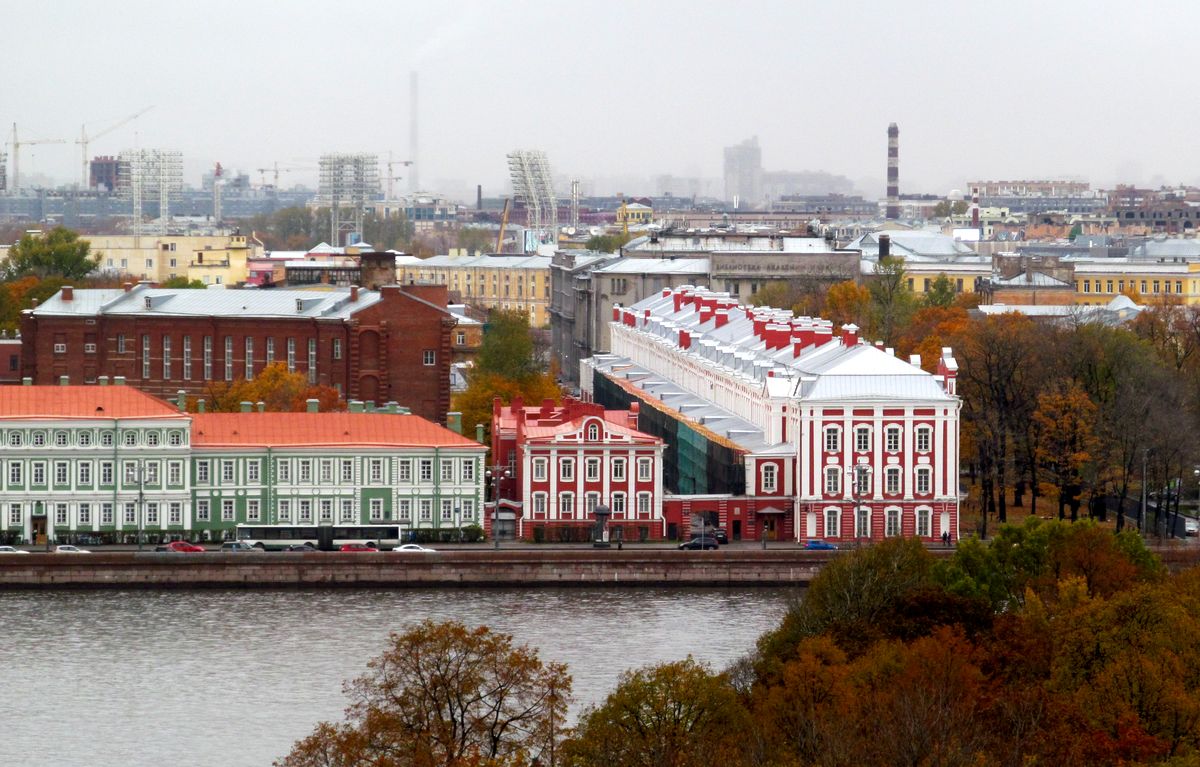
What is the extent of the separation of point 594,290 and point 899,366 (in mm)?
40858

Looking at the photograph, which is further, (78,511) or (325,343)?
(325,343)

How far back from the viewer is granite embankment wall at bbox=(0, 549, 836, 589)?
51.8 meters

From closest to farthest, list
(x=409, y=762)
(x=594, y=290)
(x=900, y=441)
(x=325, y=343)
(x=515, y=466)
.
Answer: (x=409, y=762) < (x=900, y=441) < (x=515, y=466) < (x=325, y=343) < (x=594, y=290)

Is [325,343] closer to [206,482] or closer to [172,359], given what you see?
[172,359]

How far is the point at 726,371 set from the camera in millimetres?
65062

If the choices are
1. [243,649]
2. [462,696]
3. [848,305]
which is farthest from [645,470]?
[848,305]

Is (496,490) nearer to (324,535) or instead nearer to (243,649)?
(324,535)

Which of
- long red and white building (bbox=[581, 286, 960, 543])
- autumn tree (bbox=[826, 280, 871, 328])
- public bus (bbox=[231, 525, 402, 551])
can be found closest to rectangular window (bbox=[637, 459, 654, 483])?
long red and white building (bbox=[581, 286, 960, 543])

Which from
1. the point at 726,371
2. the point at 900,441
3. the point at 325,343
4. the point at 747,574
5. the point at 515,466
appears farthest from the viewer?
the point at 325,343

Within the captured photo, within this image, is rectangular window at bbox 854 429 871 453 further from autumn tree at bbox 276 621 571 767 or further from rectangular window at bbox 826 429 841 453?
autumn tree at bbox 276 621 571 767

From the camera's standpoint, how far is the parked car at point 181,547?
2116 inches

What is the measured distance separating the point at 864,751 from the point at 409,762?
438 centimetres

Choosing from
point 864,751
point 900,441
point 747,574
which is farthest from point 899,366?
point 864,751

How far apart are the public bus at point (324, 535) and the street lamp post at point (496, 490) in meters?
1.76
